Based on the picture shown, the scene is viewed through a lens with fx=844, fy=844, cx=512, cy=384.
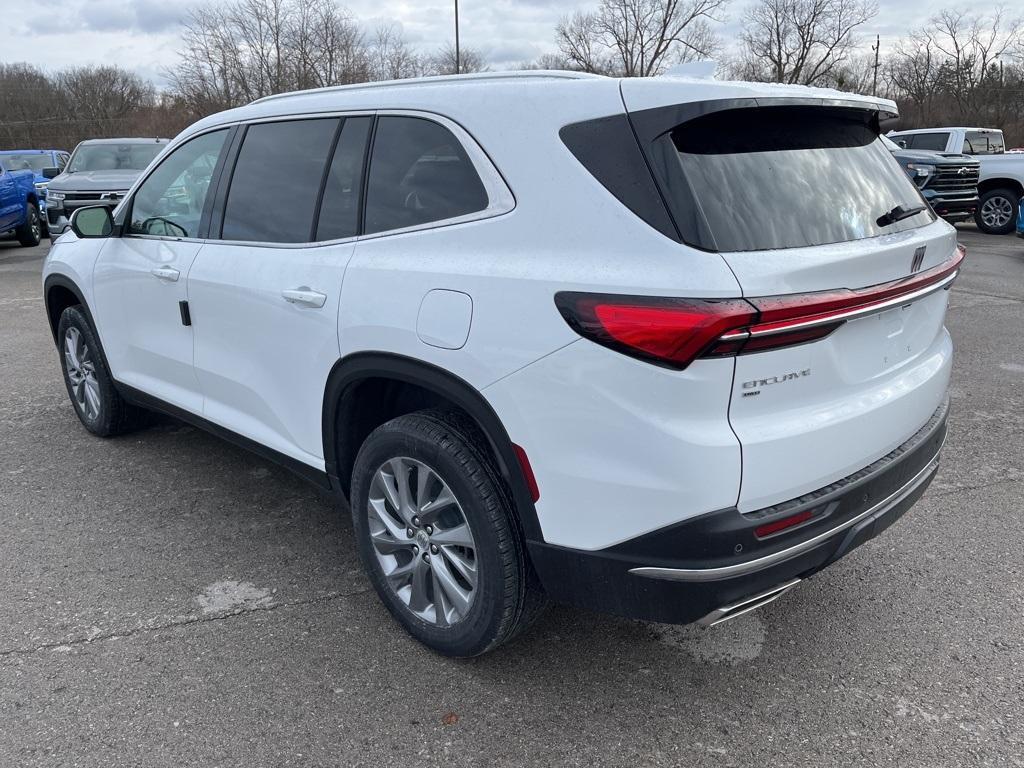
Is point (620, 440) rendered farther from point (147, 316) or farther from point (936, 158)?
point (936, 158)

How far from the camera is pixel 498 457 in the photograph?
7.71ft

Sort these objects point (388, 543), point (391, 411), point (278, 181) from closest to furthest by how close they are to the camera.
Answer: point (388, 543) → point (391, 411) → point (278, 181)

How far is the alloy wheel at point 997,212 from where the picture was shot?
51.0 ft

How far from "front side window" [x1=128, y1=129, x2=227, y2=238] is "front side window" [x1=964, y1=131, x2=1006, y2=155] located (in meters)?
17.2

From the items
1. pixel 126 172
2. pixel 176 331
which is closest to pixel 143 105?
pixel 126 172

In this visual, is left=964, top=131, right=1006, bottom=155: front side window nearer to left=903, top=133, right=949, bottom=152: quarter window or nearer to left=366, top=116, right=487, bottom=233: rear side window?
left=903, top=133, right=949, bottom=152: quarter window

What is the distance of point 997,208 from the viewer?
51.6ft

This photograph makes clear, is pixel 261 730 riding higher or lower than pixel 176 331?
lower

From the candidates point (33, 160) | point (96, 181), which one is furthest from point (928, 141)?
point (33, 160)

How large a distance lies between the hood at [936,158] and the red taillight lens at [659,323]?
47.0 feet

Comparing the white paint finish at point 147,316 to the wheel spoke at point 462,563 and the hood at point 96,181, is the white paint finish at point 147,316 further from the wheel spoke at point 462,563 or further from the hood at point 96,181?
the hood at point 96,181

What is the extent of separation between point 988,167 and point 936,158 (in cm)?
137

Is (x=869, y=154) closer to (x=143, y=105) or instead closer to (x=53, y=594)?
(x=53, y=594)

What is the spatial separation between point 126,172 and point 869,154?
13053mm
